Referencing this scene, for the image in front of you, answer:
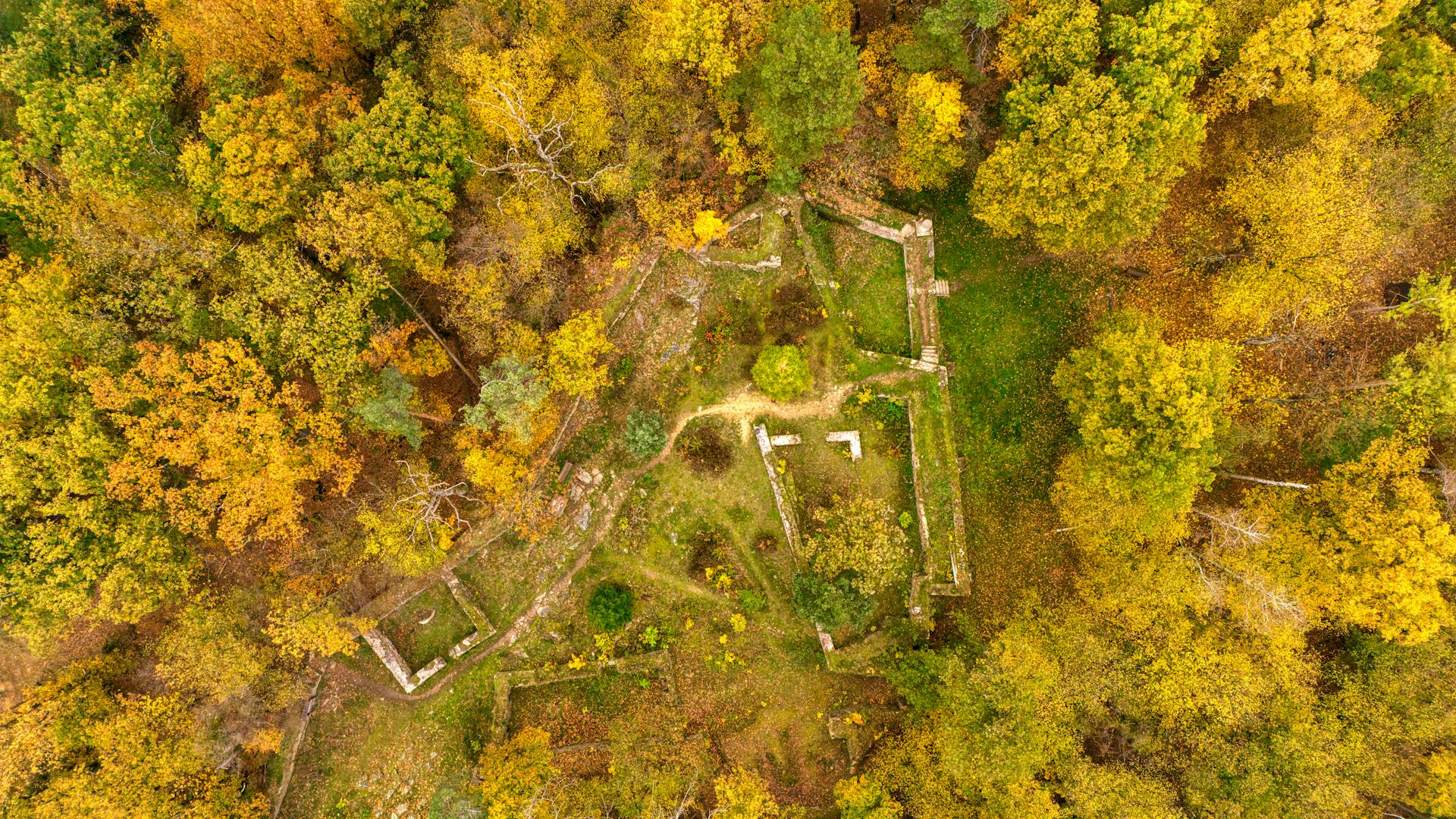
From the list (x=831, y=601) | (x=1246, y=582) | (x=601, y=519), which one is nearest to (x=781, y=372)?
(x=831, y=601)

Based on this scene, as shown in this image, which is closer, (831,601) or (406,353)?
(831,601)

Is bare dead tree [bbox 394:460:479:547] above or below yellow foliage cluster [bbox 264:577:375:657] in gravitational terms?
above

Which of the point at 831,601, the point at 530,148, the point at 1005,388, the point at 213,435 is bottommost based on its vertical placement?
the point at 831,601

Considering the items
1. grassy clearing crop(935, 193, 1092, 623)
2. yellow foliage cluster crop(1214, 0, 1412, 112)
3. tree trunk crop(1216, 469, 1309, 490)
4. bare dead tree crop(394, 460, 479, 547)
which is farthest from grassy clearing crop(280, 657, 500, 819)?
yellow foliage cluster crop(1214, 0, 1412, 112)

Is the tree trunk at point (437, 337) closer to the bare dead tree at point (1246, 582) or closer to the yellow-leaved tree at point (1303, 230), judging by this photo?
the bare dead tree at point (1246, 582)

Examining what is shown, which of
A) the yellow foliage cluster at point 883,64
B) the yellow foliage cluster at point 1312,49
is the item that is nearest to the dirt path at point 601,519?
the yellow foliage cluster at point 883,64

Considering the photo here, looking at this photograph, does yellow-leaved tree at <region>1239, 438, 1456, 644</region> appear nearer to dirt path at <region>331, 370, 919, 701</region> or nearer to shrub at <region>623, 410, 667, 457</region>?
dirt path at <region>331, 370, 919, 701</region>

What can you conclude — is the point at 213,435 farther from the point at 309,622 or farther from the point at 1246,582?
the point at 1246,582
